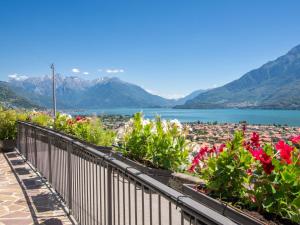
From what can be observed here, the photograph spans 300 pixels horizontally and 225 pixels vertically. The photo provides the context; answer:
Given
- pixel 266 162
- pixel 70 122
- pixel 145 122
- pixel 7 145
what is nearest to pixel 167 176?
pixel 145 122

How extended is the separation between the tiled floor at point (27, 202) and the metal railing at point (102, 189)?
17 centimetres

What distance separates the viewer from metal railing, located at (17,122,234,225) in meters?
2.04

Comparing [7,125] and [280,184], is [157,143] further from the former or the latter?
[7,125]

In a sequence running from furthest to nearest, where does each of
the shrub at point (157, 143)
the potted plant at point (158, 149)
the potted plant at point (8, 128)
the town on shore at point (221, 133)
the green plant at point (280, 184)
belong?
1. the potted plant at point (8, 128)
2. the shrub at point (157, 143)
3. the potted plant at point (158, 149)
4. the town on shore at point (221, 133)
5. the green plant at point (280, 184)

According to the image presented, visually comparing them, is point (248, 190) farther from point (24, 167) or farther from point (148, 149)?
point (24, 167)

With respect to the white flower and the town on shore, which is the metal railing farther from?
the white flower

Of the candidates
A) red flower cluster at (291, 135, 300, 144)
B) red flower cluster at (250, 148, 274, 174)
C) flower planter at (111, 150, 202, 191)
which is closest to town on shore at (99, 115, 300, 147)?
red flower cluster at (291, 135, 300, 144)

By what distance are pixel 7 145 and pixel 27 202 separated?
6428 mm

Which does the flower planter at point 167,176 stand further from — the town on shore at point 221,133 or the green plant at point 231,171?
the green plant at point 231,171

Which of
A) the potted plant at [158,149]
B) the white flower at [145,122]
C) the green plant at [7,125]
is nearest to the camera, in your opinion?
the potted plant at [158,149]

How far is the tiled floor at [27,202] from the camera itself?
5.03 metres

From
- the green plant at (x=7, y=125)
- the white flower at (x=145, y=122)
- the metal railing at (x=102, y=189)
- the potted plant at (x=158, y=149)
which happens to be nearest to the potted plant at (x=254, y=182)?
the metal railing at (x=102, y=189)

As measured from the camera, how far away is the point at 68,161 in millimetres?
5148

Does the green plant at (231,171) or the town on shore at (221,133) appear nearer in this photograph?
the green plant at (231,171)
